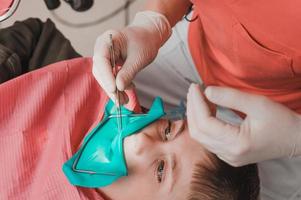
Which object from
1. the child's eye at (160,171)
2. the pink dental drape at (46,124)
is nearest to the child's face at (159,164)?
the child's eye at (160,171)

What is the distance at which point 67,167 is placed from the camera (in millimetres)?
940

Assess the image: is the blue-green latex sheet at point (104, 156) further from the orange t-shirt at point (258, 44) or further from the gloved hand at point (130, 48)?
the orange t-shirt at point (258, 44)

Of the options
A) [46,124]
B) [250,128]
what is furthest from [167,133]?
[46,124]

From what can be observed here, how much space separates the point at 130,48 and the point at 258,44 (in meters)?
0.31

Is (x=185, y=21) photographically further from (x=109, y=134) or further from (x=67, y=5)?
(x=67, y=5)

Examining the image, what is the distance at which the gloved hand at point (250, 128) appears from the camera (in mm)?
850

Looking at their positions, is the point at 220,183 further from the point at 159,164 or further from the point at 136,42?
the point at 136,42

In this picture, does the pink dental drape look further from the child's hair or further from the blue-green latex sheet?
the child's hair

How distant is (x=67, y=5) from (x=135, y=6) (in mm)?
307

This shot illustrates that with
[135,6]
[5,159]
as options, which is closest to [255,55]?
[5,159]

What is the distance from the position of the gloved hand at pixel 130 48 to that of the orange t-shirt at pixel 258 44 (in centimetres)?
13

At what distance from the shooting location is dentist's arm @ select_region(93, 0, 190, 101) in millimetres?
961

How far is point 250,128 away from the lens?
0.86 metres

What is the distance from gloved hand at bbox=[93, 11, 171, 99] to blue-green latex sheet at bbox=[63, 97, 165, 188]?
0.08 metres
